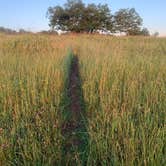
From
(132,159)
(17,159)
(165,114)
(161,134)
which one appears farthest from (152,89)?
(17,159)

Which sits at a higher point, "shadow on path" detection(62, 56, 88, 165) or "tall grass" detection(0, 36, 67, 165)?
"tall grass" detection(0, 36, 67, 165)

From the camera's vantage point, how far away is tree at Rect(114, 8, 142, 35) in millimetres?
38866

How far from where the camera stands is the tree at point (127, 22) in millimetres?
38866

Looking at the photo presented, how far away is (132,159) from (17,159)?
857 mm

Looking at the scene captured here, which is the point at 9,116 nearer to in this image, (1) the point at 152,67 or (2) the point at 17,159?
(2) the point at 17,159

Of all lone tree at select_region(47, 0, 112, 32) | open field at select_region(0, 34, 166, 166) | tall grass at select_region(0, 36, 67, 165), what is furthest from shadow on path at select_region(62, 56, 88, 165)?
lone tree at select_region(47, 0, 112, 32)

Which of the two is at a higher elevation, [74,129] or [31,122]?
[31,122]

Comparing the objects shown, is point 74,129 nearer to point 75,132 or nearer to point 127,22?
point 75,132

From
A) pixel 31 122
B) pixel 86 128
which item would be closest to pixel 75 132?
pixel 86 128

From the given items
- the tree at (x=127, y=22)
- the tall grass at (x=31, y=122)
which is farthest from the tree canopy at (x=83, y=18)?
the tall grass at (x=31, y=122)

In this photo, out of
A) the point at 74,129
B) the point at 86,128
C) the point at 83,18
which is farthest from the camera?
the point at 83,18

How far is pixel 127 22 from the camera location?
3922 centimetres

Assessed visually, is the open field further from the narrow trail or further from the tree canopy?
the tree canopy

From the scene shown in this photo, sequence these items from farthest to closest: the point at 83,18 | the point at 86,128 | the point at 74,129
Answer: the point at 83,18, the point at 74,129, the point at 86,128
